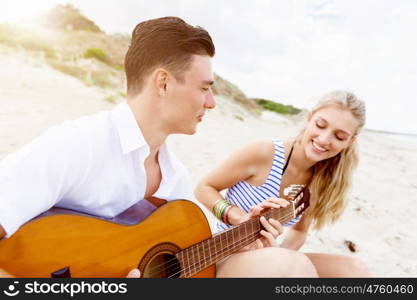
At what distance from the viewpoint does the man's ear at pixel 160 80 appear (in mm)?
1614

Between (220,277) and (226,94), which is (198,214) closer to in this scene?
(220,277)

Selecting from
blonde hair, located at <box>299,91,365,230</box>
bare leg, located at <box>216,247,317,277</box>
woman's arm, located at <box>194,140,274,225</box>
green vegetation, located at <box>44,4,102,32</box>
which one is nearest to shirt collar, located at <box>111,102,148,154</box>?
bare leg, located at <box>216,247,317,277</box>

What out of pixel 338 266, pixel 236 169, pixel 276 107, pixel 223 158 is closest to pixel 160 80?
pixel 236 169

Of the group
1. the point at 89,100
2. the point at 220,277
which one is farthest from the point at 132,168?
the point at 89,100

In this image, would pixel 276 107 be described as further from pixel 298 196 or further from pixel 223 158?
pixel 298 196

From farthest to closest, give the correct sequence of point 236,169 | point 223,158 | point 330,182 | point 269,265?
1. point 223,158
2. point 330,182
3. point 236,169
4. point 269,265

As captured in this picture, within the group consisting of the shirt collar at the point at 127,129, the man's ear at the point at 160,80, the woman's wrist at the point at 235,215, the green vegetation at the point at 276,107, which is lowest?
the woman's wrist at the point at 235,215

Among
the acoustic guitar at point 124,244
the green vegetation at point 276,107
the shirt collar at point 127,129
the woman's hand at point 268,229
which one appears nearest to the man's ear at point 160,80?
the shirt collar at point 127,129

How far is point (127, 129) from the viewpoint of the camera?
A: 1576 millimetres

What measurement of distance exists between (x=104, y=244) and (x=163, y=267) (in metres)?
0.31

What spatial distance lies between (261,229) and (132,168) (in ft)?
2.63

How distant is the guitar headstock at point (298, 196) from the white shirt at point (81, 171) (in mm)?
771

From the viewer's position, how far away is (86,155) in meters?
1.39

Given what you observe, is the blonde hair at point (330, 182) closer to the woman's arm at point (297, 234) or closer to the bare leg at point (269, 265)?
the woman's arm at point (297, 234)
